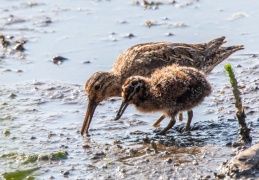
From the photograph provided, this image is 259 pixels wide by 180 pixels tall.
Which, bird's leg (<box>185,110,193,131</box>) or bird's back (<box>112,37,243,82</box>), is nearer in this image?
bird's leg (<box>185,110,193,131</box>)

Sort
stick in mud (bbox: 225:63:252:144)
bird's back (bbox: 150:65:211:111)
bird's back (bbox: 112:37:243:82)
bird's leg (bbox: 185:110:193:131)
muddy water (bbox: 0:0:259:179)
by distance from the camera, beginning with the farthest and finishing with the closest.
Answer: bird's back (bbox: 112:37:243:82), bird's leg (bbox: 185:110:193:131), bird's back (bbox: 150:65:211:111), muddy water (bbox: 0:0:259:179), stick in mud (bbox: 225:63:252:144)

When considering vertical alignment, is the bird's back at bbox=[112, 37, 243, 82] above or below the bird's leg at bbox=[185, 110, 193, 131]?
above

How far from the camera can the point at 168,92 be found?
356 inches

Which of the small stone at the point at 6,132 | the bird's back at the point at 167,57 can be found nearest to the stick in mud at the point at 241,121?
the bird's back at the point at 167,57

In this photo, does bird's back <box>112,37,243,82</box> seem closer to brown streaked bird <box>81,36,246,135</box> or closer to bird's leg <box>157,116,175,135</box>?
brown streaked bird <box>81,36,246,135</box>

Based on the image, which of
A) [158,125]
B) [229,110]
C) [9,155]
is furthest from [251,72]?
[9,155]

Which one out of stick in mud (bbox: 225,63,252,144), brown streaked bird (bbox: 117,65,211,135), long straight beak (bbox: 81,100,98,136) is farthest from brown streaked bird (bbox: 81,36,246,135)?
stick in mud (bbox: 225,63,252,144)

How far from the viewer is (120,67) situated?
34.3ft

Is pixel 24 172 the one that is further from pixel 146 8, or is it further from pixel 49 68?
pixel 146 8

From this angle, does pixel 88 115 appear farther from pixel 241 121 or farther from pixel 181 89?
pixel 241 121

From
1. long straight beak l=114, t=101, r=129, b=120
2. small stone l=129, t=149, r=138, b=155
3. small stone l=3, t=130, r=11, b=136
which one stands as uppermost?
long straight beak l=114, t=101, r=129, b=120

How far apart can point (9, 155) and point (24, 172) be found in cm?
53

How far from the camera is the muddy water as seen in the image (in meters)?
8.44

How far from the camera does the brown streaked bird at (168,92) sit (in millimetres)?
9047
